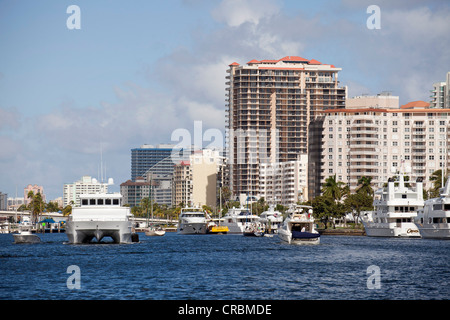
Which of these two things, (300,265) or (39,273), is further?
(300,265)

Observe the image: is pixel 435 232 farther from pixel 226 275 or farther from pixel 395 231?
→ pixel 226 275

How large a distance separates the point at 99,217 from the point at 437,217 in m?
62.5

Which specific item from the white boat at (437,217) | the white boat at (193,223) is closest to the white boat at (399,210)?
the white boat at (437,217)

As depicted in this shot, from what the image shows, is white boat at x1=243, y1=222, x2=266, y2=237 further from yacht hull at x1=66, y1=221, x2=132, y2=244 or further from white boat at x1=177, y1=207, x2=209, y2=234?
yacht hull at x1=66, y1=221, x2=132, y2=244

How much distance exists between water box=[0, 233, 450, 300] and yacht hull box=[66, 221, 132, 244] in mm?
5516

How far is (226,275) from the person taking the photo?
63250 mm

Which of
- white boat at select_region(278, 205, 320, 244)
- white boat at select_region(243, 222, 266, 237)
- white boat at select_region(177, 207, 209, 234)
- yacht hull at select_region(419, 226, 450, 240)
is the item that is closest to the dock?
white boat at select_region(243, 222, 266, 237)

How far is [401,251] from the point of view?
320 feet
